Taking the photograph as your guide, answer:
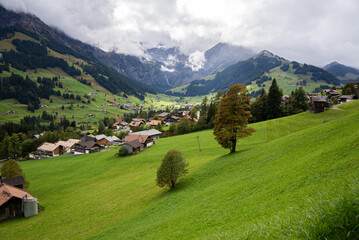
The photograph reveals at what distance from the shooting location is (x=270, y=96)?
74.2 m

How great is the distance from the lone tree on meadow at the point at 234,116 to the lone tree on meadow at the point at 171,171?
1006cm

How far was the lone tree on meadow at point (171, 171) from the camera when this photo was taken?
100 feet

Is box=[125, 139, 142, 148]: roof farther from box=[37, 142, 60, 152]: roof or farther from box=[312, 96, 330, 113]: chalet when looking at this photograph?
box=[312, 96, 330, 113]: chalet

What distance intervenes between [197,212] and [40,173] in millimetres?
69443

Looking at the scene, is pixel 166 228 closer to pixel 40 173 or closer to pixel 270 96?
pixel 40 173

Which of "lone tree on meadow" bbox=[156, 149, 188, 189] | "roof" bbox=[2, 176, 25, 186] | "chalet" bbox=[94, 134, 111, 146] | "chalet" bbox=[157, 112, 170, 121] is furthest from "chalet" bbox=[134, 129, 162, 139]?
"chalet" bbox=[157, 112, 170, 121]

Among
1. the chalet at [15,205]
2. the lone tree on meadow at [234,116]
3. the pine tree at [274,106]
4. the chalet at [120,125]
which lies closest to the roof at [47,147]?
the chalet at [120,125]

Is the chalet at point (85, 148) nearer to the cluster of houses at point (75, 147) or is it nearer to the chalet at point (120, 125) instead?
the cluster of houses at point (75, 147)

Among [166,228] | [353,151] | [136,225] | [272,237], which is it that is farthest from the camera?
[136,225]

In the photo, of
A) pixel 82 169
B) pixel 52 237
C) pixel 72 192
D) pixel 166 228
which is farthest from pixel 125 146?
pixel 166 228

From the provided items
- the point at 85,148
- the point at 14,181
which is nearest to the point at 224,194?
the point at 14,181

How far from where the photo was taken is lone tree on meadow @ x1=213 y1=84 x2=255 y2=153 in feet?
112

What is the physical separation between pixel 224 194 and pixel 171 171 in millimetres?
13533

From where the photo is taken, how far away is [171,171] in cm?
3058
